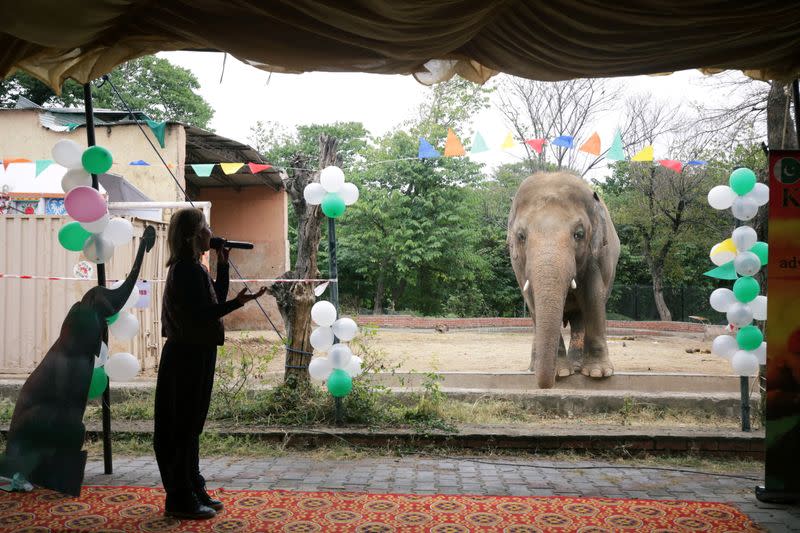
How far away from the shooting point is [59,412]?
438 centimetres

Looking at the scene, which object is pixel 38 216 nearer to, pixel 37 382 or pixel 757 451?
pixel 37 382

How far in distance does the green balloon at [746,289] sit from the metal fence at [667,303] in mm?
22623

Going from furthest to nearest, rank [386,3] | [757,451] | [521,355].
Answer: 1. [521,355]
2. [757,451]
3. [386,3]

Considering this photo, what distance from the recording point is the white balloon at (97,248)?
4.77 m

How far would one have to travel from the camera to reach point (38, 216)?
9.28 meters

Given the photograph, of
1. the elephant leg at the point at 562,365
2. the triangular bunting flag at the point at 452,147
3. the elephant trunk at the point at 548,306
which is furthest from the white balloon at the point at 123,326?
the triangular bunting flag at the point at 452,147

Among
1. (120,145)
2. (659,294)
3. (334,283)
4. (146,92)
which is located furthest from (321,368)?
(146,92)

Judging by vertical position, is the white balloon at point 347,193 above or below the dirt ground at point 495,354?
above

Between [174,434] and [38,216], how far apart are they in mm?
6652

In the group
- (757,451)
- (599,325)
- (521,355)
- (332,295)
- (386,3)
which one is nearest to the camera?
(386,3)

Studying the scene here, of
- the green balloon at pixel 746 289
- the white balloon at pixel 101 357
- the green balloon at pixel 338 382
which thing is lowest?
the green balloon at pixel 338 382

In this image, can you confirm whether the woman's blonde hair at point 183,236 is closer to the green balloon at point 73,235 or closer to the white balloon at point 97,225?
the white balloon at point 97,225

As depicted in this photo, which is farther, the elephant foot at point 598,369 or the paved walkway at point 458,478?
the elephant foot at point 598,369

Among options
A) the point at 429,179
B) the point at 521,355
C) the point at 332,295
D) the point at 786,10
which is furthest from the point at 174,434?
the point at 429,179
